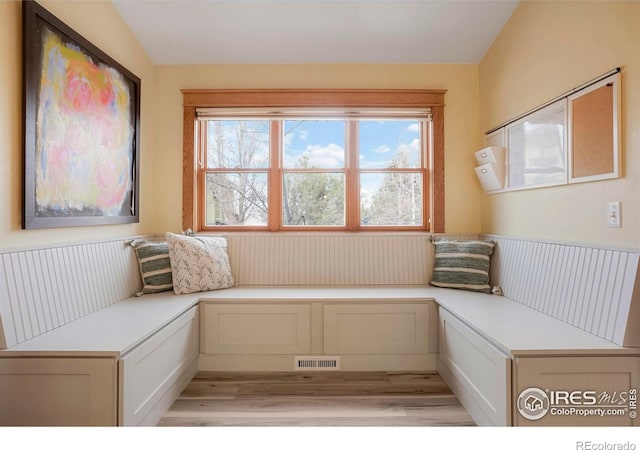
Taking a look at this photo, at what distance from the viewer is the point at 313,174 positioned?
3.21m

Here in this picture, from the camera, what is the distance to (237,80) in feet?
10.2

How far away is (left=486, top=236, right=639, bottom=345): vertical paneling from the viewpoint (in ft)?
5.18

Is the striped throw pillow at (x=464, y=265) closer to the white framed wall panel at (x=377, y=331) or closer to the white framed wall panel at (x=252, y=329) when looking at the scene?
the white framed wall panel at (x=377, y=331)

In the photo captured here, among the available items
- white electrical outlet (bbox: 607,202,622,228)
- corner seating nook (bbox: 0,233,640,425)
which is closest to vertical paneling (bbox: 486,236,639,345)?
corner seating nook (bbox: 0,233,640,425)

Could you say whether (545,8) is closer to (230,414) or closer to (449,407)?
(449,407)

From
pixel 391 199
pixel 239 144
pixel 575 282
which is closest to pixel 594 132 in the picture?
pixel 575 282

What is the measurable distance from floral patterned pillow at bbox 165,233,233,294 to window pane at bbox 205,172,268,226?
479mm

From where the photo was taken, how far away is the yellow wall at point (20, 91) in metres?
1.66

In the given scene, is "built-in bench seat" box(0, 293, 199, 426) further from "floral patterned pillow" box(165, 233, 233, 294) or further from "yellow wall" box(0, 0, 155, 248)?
"floral patterned pillow" box(165, 233, 233, 294)

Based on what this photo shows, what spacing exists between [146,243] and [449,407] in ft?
7.76

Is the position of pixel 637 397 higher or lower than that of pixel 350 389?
higher

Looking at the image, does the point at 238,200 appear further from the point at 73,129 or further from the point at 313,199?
the point at 73,129
